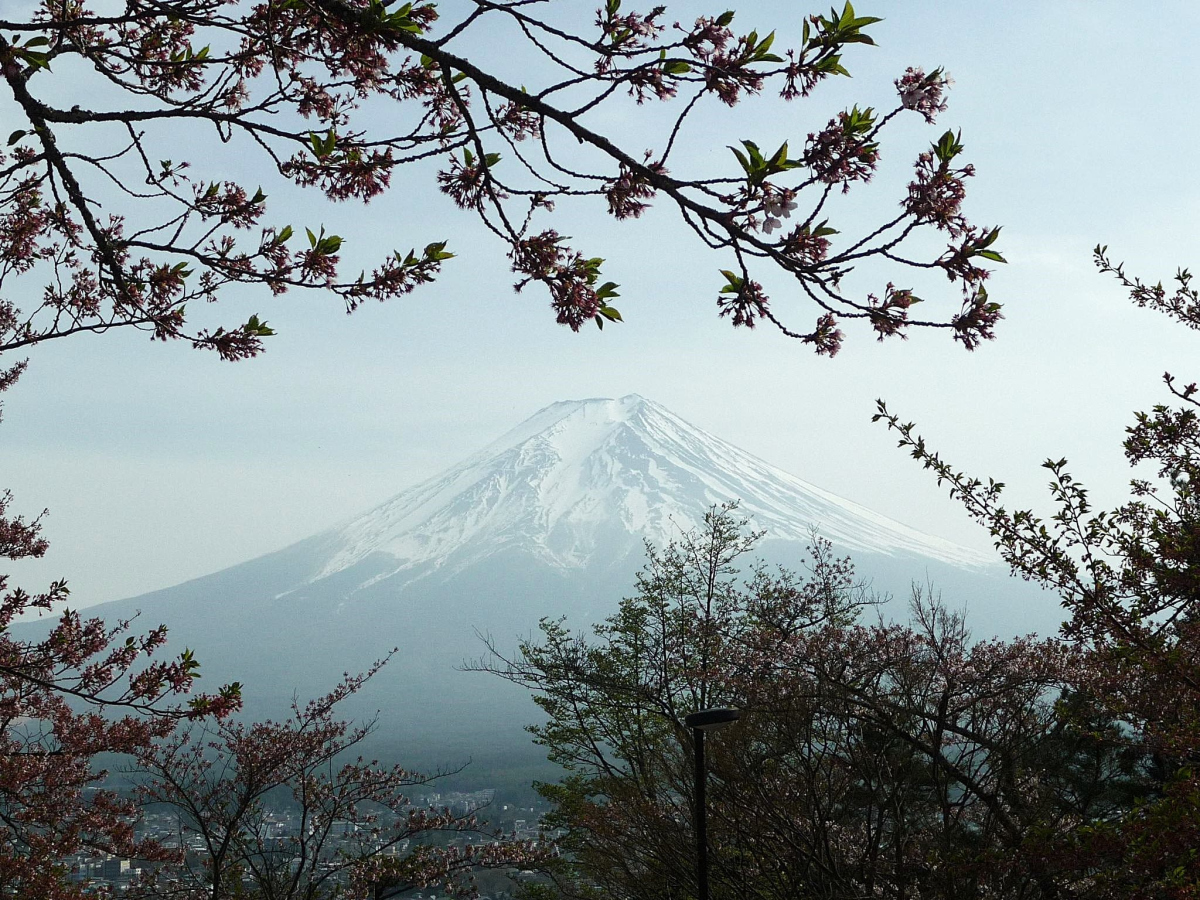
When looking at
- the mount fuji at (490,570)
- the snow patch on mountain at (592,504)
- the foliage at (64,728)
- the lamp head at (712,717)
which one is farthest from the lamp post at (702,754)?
the snow patch on mountain at (592,504)

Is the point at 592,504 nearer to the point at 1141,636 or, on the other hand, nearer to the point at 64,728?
the point at 64,728

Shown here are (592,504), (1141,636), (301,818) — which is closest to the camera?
(1141,636)

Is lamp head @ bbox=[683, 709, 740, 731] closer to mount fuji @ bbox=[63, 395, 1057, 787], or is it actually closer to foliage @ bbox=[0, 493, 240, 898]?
foliage @ bbox=[0, 493, 240, 898]

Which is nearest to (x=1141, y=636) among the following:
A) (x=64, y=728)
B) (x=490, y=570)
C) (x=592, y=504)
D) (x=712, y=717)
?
(x=712, y=717)

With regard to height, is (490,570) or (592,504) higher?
(592,504)

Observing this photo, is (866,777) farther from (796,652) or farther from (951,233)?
(951,233)

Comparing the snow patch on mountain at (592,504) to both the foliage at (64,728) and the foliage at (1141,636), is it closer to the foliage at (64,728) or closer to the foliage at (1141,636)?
the foliage at (64,728)

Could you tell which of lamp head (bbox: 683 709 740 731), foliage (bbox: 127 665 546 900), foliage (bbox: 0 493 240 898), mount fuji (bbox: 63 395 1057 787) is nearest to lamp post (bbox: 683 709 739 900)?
lamp head (bbox: 683 709 740 731)
